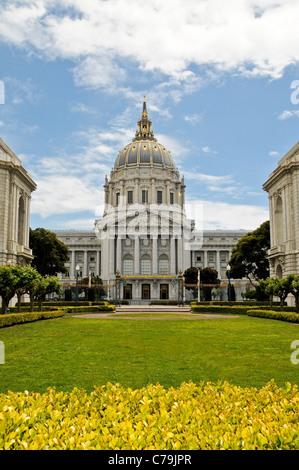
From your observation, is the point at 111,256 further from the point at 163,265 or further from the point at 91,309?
the point at 91,309

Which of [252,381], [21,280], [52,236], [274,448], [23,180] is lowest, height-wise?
[252,381]

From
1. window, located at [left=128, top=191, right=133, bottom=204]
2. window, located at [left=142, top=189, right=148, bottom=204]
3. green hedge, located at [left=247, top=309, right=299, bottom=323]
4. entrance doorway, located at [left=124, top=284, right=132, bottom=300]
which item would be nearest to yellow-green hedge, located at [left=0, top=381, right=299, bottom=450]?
green hedge, located at [left=247, top=309, right=299, bottom=323]

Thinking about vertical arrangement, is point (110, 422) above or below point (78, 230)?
below

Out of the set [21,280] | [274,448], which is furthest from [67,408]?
[21,280]

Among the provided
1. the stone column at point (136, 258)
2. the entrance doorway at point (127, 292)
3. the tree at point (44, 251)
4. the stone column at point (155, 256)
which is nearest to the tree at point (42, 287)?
the tree at point (44, 251)

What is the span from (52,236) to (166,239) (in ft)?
105

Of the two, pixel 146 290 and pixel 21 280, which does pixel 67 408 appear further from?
pixel 146 290

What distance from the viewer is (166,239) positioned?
89625mm

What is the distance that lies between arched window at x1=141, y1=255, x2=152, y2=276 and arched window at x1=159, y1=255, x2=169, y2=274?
2370 millimetres

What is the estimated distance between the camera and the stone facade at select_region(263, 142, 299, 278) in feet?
142

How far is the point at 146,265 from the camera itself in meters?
88.7

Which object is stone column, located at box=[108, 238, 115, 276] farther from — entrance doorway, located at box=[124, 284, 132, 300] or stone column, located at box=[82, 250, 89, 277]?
stone column, located at box=[82, 250, 89, 277]

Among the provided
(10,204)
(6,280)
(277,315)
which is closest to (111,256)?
(10,204)

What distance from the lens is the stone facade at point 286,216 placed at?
4328 cm
